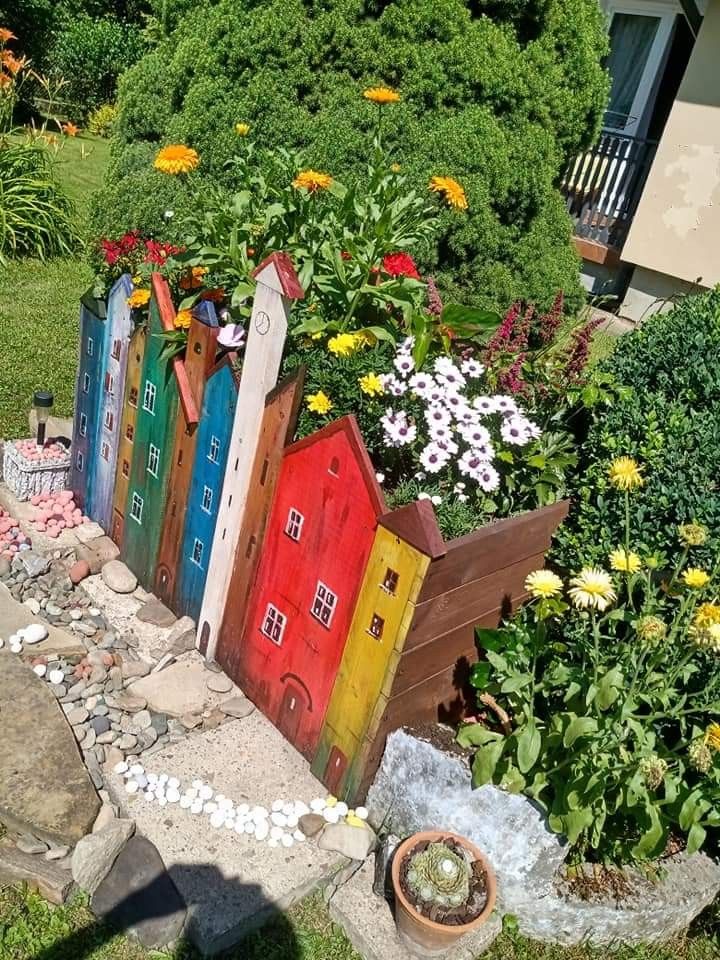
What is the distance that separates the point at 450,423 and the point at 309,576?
0.75 m

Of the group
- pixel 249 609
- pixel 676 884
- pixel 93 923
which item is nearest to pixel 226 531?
pixel 249 609

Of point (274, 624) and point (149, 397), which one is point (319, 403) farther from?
point (149, 397)

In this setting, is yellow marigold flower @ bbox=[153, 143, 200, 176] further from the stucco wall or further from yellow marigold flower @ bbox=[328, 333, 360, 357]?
the stucco wall

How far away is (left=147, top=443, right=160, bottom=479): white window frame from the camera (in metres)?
3.67

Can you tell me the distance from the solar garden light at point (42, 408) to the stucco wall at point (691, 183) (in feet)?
19.8

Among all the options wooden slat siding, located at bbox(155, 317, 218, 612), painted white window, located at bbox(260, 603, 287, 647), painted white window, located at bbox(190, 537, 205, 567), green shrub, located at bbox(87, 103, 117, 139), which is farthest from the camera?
green shrub, located at bbox(87, 103, 117, 139)

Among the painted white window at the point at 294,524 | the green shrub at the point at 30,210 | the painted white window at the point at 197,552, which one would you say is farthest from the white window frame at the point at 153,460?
the green shrub at the point at 30,210

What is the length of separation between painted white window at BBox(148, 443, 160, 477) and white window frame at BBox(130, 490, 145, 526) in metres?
0.18

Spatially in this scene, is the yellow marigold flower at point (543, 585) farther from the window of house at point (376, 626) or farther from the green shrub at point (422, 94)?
the green shrub at point (422, 94)

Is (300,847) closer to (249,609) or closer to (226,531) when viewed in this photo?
(249,609)

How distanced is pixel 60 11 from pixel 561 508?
18.0 metres

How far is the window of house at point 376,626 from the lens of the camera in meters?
2.78

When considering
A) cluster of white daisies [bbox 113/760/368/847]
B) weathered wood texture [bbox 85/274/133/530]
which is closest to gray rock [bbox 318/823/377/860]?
cluster of white daisies [bbox 113/760/368/847]

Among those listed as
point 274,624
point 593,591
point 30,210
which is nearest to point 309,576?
point 274,624
